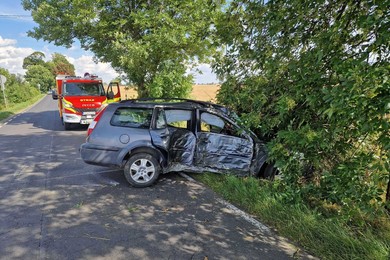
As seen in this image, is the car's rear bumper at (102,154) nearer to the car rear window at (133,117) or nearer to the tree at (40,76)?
the car rear window at (133,117)

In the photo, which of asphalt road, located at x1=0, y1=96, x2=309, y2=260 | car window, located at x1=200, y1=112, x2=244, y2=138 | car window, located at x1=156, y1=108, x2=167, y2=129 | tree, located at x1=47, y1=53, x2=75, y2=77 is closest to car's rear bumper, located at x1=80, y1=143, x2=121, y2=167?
asphalt road, located at x1=0, y1=96, x2=309, y2=260

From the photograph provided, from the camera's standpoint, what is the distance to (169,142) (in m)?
5.12

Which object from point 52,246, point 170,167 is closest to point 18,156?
point 170,167

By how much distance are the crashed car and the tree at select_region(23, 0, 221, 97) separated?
460cm

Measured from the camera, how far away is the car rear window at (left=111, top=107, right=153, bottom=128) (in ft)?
16.6

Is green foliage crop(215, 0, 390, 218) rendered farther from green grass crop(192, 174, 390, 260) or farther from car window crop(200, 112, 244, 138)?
car window crop(200, 112, 244, 138)

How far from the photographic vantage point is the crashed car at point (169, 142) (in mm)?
4945

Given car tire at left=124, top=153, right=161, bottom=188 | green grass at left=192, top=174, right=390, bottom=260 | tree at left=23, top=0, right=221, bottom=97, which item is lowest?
green grass at left=192, top=174, right=390, bottom=260

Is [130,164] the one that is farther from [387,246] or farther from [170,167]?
[387,246]

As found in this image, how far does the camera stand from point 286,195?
12.7ft

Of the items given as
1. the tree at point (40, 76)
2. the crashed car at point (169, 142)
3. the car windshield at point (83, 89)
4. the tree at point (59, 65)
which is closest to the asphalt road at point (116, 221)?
the crashed car at point (169, 142)

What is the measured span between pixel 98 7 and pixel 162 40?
2880 millimetres

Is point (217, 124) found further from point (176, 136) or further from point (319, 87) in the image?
point (319, 87)

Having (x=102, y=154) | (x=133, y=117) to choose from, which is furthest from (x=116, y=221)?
(x=133, y=117)
